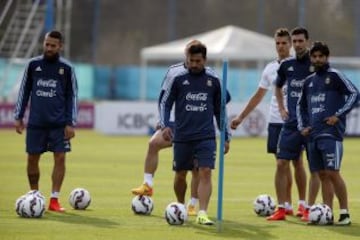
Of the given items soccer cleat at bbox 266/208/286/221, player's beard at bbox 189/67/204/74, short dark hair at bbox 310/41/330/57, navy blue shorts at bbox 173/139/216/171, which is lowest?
soccer cleat at bbox 266/208/286/221

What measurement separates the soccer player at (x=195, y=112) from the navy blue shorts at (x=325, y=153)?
3.68 feet

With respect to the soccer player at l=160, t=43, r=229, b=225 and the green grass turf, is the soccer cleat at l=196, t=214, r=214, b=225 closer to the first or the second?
the green grass turf

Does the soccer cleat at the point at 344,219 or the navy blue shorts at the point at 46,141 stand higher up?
the navy blue shorts at the point at 46,141

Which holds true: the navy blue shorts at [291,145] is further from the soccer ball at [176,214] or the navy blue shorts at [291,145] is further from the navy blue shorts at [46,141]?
the navy blue shorts at [46,141]

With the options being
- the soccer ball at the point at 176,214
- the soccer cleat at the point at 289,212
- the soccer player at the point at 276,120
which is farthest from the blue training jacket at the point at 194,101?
the soccer cleat at the point at 289,212

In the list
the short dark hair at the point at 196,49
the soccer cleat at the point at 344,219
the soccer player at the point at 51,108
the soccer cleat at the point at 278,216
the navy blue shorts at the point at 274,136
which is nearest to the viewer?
the short dark hair at the point at 196,49

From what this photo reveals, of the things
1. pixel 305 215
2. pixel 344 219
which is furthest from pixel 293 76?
pixel 344 219

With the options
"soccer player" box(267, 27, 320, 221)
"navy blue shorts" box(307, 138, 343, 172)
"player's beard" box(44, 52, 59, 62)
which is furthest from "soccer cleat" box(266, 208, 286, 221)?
"player's beard" box(44, 52, 59, 62)

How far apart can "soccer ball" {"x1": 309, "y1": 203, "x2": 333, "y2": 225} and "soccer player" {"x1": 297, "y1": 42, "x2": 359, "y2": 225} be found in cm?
18

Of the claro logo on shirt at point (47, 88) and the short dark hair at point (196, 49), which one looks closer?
the short dark hair at point (196, 49)

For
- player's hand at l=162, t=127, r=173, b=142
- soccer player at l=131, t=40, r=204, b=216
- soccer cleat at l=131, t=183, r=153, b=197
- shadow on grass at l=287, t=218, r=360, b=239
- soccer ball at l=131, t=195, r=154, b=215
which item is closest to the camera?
shadow on grass at l=287, t=218, r=360, b=239

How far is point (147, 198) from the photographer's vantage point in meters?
15.4

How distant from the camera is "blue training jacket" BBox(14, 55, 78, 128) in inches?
618

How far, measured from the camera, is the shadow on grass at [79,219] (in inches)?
553
